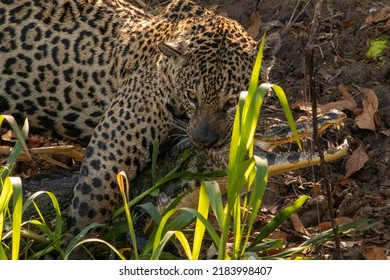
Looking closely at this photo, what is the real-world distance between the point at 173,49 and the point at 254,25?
255cm

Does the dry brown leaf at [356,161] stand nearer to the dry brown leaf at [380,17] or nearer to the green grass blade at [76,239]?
the dry brown leaf at [380,17]

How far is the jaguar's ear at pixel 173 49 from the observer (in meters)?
7.31

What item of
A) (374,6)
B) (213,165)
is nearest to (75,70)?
(213,165)

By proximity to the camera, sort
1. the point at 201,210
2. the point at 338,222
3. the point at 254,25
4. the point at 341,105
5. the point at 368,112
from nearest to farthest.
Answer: the point at 201,210 → the point at 338,222 → the point at 368,112 → the point at 341,105 → the point at 254,25

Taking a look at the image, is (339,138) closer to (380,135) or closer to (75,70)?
(380,135)

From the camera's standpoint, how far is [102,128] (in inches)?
299

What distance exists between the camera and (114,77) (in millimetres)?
7980

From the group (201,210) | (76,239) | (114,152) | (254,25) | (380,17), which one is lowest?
(76,239)

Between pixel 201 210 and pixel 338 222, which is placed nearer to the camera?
pixel 201 210

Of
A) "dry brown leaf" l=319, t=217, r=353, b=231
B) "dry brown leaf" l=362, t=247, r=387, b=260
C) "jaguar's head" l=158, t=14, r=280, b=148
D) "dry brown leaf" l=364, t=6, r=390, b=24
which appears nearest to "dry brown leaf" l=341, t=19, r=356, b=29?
"dry brown leaf" l=364, t=6, r=390, b=24

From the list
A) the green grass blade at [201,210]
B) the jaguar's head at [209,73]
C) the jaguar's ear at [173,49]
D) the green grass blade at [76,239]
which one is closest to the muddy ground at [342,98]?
the jaguar's head at [209,73]

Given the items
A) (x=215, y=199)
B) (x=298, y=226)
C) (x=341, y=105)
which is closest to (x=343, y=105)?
(x=341, y=105)

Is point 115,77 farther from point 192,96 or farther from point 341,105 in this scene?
point 341,105

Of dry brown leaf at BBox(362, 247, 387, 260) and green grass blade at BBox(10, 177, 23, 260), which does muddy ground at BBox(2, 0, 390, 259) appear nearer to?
dry brown leaf at BBox(362, 247, 387, 260)
